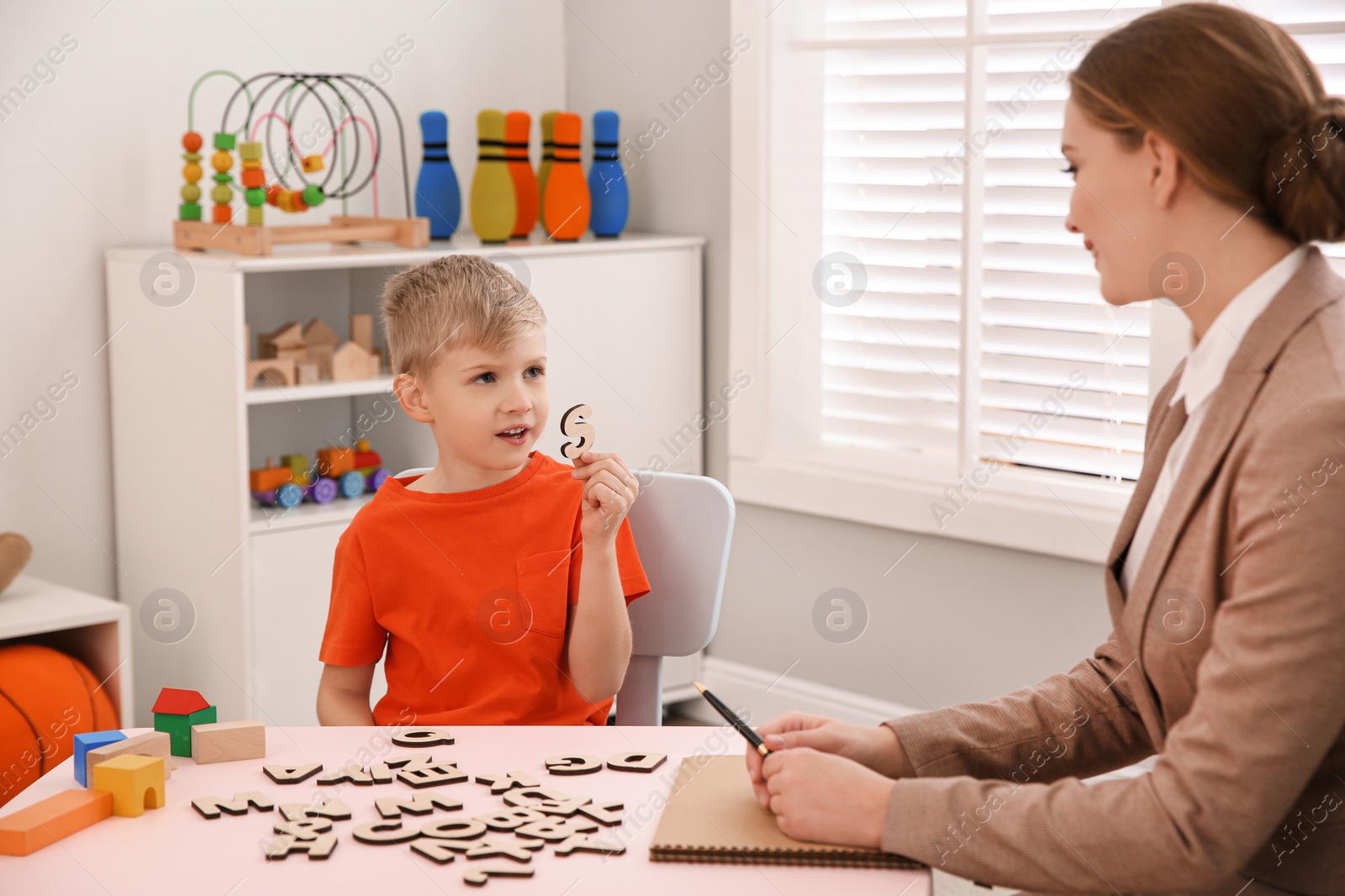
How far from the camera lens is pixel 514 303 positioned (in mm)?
1712

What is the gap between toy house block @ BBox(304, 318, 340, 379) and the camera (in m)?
2.83

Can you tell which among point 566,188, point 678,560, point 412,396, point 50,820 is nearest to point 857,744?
point 678,560

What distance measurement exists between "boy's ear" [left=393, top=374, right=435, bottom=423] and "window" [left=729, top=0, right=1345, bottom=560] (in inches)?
56.3

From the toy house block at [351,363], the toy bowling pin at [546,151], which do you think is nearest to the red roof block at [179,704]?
the toy house block at [351,363]

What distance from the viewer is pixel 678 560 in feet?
5.85

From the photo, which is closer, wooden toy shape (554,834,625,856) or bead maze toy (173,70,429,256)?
wooden toy shape (554,834,625,856)

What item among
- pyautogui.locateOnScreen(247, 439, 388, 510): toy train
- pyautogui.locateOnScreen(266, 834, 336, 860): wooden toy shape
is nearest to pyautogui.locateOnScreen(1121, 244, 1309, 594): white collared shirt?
pyautogui.locateOnScreen(266, 834, 336, 860): wooden toy shape

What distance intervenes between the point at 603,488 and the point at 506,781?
430mm

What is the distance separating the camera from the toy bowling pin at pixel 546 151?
321cm

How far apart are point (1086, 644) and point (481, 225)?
1660 millimetres

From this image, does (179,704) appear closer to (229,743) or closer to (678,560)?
(229,743)

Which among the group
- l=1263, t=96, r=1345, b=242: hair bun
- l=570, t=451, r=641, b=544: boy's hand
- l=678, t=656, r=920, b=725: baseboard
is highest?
l=1263, t=96, r=1345, b=242: hair bun

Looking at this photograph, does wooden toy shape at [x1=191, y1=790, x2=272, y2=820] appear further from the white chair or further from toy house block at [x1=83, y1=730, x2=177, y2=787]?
the white chair

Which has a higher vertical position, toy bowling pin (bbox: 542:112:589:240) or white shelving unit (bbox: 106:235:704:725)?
toy bowling pin (bbox: 542:112:589:240)
